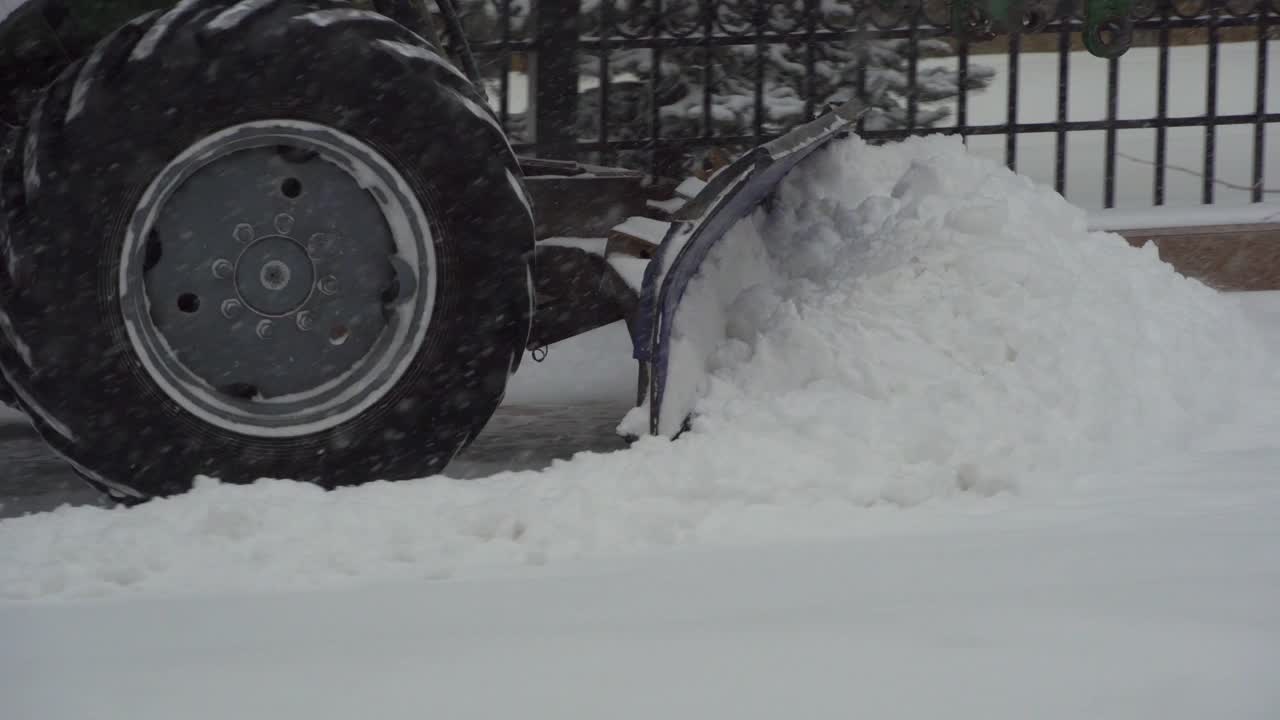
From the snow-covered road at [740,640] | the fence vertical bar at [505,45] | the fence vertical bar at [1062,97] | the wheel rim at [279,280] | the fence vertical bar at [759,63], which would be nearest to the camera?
the snow-covered road at [740,640]

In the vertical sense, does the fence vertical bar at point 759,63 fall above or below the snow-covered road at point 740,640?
above

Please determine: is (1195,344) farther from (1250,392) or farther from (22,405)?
→ (22,405)

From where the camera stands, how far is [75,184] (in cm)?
303

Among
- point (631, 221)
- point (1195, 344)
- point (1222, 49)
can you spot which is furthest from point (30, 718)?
point (1222, 49)

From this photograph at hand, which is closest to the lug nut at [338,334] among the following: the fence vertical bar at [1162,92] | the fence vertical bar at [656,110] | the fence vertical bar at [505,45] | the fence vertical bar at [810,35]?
A: the fence vertical bar at [505,45]

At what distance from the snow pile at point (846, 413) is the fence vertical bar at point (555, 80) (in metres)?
1.63

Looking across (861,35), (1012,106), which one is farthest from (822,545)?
(1012,106)

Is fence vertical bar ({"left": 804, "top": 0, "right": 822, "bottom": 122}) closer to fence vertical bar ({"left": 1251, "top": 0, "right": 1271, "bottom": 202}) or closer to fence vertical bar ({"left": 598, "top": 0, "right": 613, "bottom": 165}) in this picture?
fence vertical bar ({"left": 598, "top": 0, "right": 613, "bottom": 165})

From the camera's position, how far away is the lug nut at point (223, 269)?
3242 millimetres

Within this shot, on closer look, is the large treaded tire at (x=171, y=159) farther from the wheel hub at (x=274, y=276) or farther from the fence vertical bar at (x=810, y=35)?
the fence vertical bar at (x=810, y=35)

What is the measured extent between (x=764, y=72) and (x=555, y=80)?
1.13 m

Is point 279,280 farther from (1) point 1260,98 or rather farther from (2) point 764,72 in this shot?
(1) point 1260,98

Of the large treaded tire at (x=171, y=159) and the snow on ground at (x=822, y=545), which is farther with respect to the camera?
the large treaded tire at (x=171, y=159)

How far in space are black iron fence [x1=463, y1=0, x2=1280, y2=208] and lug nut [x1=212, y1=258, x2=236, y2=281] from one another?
2.52 metres
